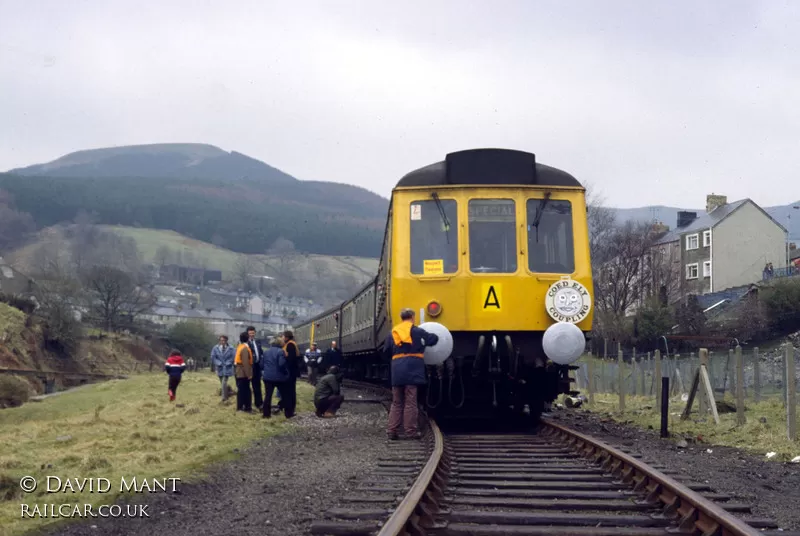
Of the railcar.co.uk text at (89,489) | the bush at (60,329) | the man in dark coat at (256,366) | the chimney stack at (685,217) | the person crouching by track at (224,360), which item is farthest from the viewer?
the chimney stack at (685,217)

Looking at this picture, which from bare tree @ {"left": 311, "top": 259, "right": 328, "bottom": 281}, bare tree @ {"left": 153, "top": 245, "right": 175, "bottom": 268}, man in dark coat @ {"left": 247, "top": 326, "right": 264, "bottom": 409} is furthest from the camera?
bare tree @ {"left": 311, "top": 259, "right": 328, "bottom": 281}

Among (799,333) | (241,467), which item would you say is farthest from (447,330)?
(799,333)

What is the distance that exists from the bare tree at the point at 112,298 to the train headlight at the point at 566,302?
183 ft

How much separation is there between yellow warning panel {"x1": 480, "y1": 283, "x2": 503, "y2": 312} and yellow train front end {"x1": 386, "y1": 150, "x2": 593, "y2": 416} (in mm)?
12

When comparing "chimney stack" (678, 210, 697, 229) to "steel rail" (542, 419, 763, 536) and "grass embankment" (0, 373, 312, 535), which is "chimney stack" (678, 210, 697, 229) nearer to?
"grass embankment" (0, 373, 312, 535)

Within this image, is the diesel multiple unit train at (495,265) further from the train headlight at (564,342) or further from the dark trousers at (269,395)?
the dark trousers at (269,395)

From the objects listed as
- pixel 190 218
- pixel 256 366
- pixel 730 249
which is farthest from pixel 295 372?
pixel 190 218

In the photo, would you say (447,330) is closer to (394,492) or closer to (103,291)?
(394,492)

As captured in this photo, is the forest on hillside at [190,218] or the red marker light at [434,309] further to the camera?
the forest on hillside at [190,218]

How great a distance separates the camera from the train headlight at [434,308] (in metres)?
11.4

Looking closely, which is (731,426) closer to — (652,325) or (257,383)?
(257,383)

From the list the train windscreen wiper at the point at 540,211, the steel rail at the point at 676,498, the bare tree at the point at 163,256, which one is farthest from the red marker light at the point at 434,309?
the bare tree at the point at 163,256

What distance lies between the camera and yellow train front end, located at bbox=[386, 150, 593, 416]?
11.4m

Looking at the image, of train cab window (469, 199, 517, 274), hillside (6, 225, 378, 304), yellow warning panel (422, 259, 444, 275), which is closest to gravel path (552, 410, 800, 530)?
train cab window (469, 199, 517, 274)
